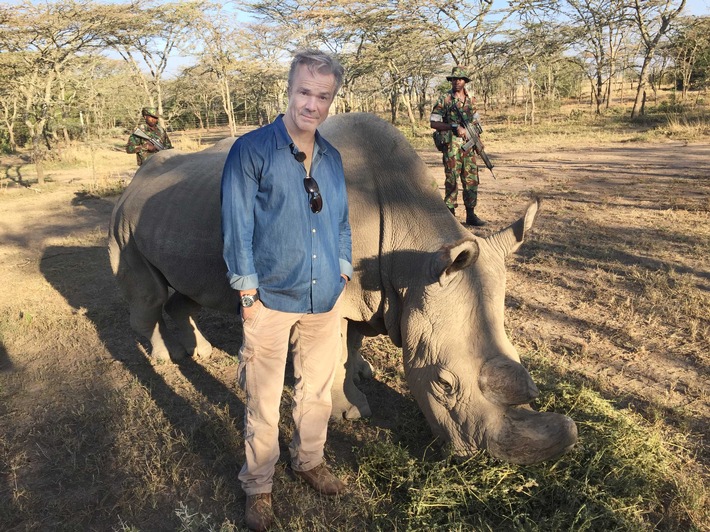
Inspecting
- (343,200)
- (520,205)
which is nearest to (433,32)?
(520,205)

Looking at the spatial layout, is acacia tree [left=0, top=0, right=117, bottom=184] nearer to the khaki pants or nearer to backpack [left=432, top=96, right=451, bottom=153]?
backpack [left=432, top=96, right=451, bottom=153]

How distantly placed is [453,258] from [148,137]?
9482mm

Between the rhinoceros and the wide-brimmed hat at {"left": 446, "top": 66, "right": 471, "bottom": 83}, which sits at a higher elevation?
the wide-brimmed hat at {"left": 446, "top": 66, "right": 471, "bottom": 83}

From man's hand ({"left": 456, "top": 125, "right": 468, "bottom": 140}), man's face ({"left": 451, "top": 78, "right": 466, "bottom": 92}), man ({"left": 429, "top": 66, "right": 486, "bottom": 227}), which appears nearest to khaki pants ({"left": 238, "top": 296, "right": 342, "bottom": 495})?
man ({"left": 429, "top": 66, "right": 486, "bottom": 227})

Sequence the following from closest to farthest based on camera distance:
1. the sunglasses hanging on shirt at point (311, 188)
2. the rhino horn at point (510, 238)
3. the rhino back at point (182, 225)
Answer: the sunglasses hanging on shirt at point (311, 188) < the rhino horn at point (510, 238) < the rhino back at point (182, 225)

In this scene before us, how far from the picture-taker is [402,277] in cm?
322

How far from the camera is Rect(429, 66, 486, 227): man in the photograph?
30.0 ft

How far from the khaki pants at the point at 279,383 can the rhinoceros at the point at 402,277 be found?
52 centimetres

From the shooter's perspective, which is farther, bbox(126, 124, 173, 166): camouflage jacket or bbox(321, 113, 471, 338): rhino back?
bbox(126, 124, 173, 166): camouflage jacket

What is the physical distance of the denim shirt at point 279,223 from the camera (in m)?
2.57

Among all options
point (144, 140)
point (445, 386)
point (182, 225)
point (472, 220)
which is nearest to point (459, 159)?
point (472, 220)

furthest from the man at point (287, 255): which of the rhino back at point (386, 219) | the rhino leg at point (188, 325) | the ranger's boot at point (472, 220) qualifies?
the ranger's boot at point (472, 220)

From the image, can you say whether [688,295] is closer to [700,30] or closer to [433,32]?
[433,32]

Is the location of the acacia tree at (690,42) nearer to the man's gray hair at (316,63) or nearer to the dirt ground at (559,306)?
the dirt ground at (559,306)
